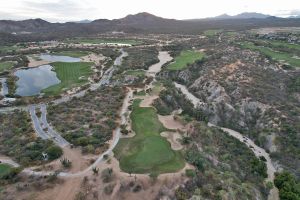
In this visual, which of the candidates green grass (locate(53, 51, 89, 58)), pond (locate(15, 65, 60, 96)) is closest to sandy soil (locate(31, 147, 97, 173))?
pond (locate(15, 65, 60, 96))

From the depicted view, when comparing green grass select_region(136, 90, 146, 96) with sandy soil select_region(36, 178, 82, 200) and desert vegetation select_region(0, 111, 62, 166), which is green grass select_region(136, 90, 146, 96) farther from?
sandy soil select_region(36, 178, 82, 200)

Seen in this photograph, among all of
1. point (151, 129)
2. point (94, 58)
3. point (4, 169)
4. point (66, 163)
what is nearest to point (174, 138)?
point (151, 129)

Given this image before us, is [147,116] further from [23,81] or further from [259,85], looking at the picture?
[23,81]

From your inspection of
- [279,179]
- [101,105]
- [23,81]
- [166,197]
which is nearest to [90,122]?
[101,105]

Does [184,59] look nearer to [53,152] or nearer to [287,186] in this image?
[287,186]

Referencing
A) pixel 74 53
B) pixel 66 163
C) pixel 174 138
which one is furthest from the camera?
pixel 74 53

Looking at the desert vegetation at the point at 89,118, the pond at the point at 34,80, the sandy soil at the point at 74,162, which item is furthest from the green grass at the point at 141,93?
the sandy soil at the point at 74,162

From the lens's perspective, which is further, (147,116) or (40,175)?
(147,116)
